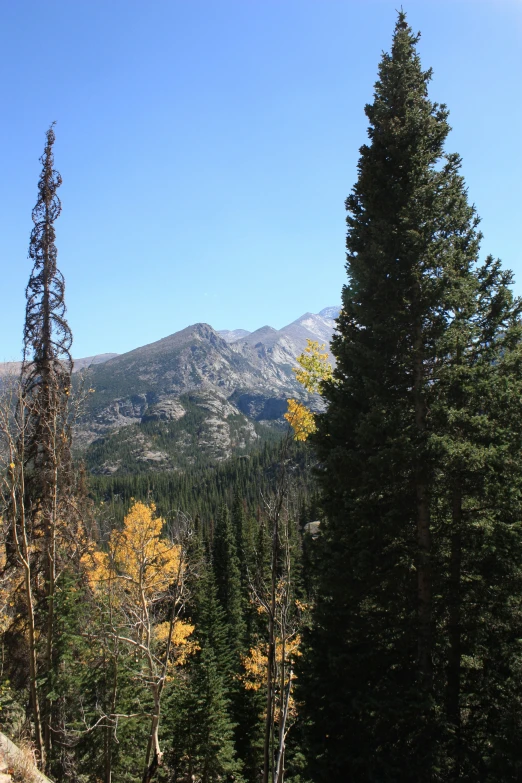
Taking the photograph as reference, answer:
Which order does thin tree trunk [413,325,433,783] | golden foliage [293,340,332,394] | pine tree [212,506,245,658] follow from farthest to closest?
pine tree [212,506,245,658] < golden foliage [293,340,332,394] < thin tree trunk [413,325,433,783]

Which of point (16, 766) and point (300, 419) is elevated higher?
point (300, 419)

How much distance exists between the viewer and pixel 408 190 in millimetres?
8867

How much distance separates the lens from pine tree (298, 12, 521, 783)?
6961 mm

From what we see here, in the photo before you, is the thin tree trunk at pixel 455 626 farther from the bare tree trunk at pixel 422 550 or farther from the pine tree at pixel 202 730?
the pine tree at pixel 202 730

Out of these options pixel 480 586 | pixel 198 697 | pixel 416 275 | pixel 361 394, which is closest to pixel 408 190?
pixel 416 275

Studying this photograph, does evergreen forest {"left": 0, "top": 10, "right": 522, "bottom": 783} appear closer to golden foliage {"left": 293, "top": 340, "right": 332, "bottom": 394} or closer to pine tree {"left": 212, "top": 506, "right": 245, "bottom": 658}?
golden foliage {"left": 293, "top": 340, "right": 332, "bottom": 394}

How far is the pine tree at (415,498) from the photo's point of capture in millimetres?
6961

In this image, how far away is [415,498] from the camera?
7.88 m

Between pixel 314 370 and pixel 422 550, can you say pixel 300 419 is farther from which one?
pixel 422 550

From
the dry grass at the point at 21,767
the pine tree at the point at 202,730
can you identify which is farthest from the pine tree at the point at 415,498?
the pine tree at the point at 202,730

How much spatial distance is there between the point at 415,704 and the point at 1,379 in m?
9.65

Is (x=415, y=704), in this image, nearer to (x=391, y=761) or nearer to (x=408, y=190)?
(x=391, y=761)

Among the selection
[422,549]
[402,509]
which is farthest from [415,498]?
[422,549]

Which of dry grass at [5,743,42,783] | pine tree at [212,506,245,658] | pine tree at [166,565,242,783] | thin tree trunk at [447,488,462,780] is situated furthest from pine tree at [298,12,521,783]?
pine tree at [212,506,245,658]
